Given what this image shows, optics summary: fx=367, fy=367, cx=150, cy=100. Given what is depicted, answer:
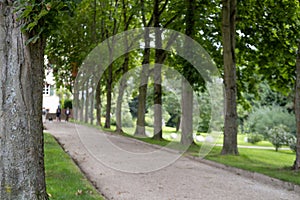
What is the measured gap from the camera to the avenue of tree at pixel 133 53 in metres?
4.14

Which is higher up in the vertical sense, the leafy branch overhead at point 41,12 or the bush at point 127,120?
the leafy branch overhead at point 41,12

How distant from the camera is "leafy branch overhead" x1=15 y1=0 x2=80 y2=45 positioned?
11.7 feet

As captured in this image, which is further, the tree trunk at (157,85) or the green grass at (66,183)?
the tree trunk at (157,85)

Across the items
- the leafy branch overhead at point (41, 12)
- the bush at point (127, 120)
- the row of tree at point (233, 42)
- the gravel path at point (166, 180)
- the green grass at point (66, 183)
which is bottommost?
the gravel path at point (166, 180)

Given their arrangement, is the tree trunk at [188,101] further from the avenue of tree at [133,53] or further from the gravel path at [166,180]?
the gravel path at [166,180]

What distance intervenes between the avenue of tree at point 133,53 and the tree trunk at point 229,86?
4 centimetres

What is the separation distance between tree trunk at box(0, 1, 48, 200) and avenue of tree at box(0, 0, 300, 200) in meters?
0.01

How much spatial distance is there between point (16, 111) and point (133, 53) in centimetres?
2866

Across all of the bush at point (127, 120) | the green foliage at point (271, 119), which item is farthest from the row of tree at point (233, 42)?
the green foliage at point (271, 119)

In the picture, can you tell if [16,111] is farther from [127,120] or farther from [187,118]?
[127,120]

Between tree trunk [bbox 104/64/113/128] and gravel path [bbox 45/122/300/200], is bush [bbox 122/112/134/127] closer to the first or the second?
tree trunk [bbox 104/64/113/128]

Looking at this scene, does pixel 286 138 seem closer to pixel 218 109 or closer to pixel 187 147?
pixel 218 109

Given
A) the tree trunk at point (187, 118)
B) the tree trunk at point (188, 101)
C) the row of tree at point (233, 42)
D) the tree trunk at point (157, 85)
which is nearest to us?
the row of tree at point (233, 42)

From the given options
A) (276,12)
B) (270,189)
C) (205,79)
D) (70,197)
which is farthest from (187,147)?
(70,197)
